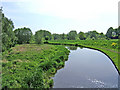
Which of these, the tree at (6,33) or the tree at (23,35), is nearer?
the tree at (6,33)

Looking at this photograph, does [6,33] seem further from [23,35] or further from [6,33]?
[23,35]

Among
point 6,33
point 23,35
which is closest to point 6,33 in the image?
point 6,33

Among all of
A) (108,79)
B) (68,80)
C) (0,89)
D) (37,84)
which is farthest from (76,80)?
(0,89)

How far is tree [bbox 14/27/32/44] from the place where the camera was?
77438 millimetres

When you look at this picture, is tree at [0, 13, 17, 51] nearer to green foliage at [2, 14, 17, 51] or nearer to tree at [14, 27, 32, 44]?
green foliage at [2, 14, 17, 51]

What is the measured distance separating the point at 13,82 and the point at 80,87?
960cm

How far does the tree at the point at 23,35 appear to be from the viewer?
3049 inches

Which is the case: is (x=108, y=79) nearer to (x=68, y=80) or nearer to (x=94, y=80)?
(x=94, y=80)

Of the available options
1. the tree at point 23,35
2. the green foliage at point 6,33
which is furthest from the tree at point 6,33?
the tree at point 23,35

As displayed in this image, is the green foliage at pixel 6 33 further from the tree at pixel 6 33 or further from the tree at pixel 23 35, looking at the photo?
the tree at pixel 23 35

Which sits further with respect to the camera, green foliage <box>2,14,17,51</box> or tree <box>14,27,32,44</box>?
tree <box>14,27,32,44</box>

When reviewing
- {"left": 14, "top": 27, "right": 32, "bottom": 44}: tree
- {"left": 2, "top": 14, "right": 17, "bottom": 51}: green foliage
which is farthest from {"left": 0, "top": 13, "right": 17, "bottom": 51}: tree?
{"left": 14, "top": 27, "right": 32, "bottom": 44}: tree

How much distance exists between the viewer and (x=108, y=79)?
20.4 meters

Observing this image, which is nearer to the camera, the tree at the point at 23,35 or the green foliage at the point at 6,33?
the green foliage at the point at 6,33
